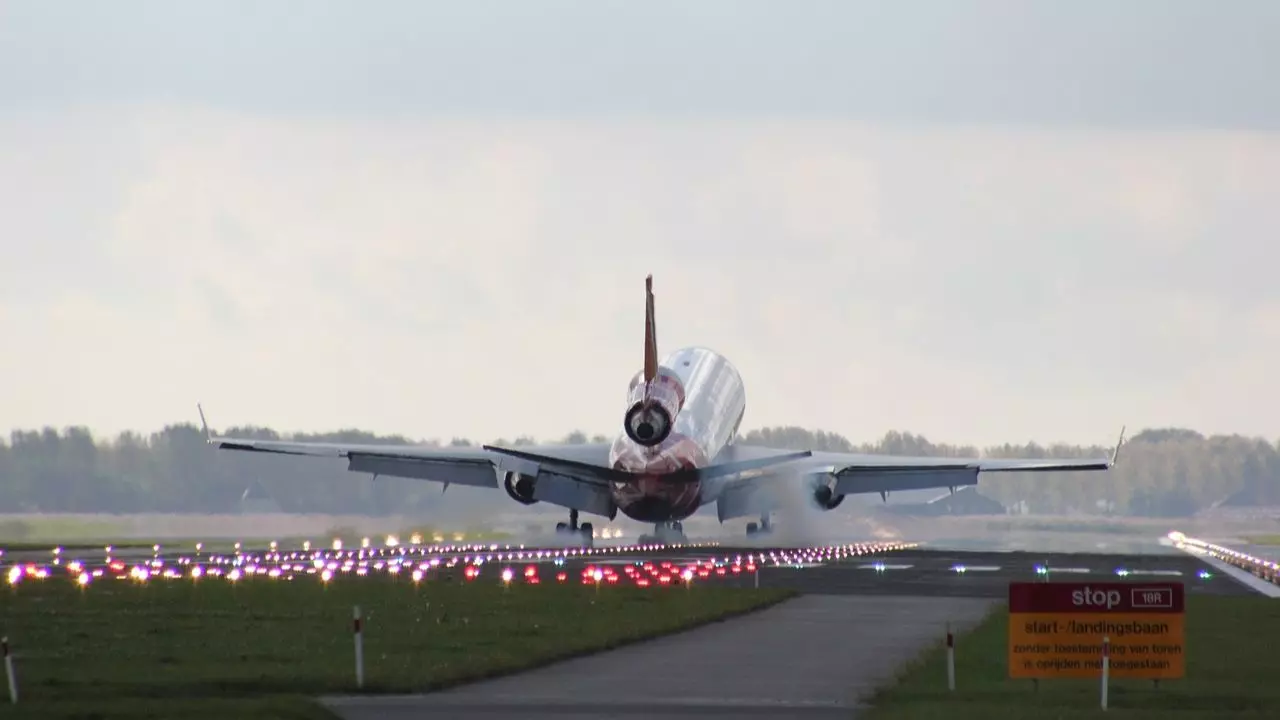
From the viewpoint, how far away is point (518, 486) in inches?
3910

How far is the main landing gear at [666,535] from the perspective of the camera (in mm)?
108875

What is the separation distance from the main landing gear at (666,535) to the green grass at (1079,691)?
6151 centimetres

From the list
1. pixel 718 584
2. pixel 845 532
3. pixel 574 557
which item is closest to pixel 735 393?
pixel 845 532

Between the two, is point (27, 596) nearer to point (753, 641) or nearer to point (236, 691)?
point (753, 641)

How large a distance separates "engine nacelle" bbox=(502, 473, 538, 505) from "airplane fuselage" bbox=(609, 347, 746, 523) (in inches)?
170

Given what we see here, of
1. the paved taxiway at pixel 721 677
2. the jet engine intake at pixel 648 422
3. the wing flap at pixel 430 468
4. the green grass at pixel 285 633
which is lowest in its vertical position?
the paved taxiway at pixel 721 677

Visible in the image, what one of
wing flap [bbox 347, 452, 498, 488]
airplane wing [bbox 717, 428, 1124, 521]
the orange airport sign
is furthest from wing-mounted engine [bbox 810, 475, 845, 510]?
the orange airport sign

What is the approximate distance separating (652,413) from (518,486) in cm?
1107

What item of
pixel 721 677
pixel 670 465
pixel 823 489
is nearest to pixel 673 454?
pixel 670 465

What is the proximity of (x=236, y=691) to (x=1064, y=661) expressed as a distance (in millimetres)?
11707

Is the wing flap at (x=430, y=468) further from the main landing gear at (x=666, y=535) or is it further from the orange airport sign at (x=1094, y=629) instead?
the orange airport sign at (x=1094, y=629)

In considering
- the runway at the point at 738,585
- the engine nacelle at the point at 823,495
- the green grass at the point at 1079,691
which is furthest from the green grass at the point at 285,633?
the engine nacelle at the point at 823,495

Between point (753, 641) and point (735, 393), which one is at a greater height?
point (735, 393)

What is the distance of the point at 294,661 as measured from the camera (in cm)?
3838
